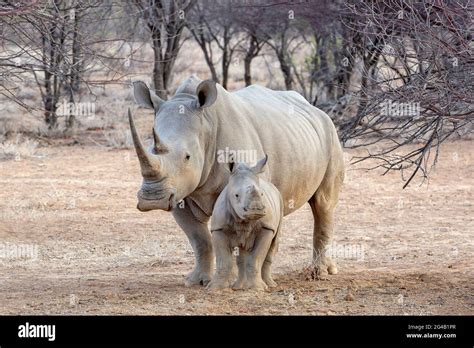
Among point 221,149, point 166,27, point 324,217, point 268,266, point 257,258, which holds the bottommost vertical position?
point 268,266

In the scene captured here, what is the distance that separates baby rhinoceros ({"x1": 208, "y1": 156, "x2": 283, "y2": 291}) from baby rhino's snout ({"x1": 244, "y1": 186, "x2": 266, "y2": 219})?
0.13m

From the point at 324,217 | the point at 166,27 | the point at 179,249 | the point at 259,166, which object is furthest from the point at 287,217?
the point at 166,27

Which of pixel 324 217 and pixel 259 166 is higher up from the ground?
pixel 259 166

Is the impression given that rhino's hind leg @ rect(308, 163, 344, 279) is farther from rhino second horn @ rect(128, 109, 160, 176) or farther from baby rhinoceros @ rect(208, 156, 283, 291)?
rhino second horn @ rect(128, 109, 160, 176)

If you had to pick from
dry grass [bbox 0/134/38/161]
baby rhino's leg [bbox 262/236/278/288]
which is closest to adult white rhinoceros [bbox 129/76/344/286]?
baby rhino's leg [bbox 262/236/278/288]

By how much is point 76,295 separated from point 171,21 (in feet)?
41.1

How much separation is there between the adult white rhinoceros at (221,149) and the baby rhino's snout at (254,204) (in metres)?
0.52

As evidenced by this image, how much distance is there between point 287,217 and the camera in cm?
1296

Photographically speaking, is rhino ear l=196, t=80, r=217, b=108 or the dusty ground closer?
the dusty ground

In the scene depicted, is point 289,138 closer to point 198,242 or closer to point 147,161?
point 198,242

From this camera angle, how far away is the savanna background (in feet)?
23.6

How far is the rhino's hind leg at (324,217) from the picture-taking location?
9.20 metres

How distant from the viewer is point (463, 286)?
8.25m

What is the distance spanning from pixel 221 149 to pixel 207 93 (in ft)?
1.50
